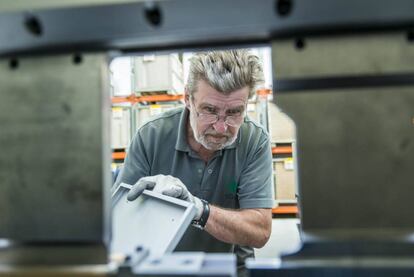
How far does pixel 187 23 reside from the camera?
1.51 ft

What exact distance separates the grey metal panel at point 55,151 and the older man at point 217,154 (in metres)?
1.12

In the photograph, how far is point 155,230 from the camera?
1.11 metres

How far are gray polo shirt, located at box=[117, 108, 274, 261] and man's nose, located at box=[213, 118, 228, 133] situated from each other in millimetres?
139

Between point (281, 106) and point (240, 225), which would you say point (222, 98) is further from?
point (281, 106)

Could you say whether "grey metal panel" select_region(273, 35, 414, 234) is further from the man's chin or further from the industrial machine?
the man's chin

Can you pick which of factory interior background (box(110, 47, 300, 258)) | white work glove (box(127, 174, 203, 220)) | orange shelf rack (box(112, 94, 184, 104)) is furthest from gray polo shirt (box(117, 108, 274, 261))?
orange shelf rack (box(112, 94, 184, 104))

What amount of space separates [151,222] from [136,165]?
0.67 m

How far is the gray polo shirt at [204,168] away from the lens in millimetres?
1771

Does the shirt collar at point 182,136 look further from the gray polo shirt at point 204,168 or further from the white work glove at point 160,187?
the white work glove at point 160,187

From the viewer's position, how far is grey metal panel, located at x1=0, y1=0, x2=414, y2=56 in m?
0.44

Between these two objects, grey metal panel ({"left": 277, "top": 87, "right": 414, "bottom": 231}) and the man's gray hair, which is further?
the man's gray hair

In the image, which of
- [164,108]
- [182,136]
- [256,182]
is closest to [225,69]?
[182,136]

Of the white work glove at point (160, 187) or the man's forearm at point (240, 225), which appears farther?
the man's forearm at point (240, 225)

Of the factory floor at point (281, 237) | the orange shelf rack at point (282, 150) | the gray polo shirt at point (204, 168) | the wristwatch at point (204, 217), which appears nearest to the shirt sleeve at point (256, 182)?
the gray polo shirt at point (204, 168)
